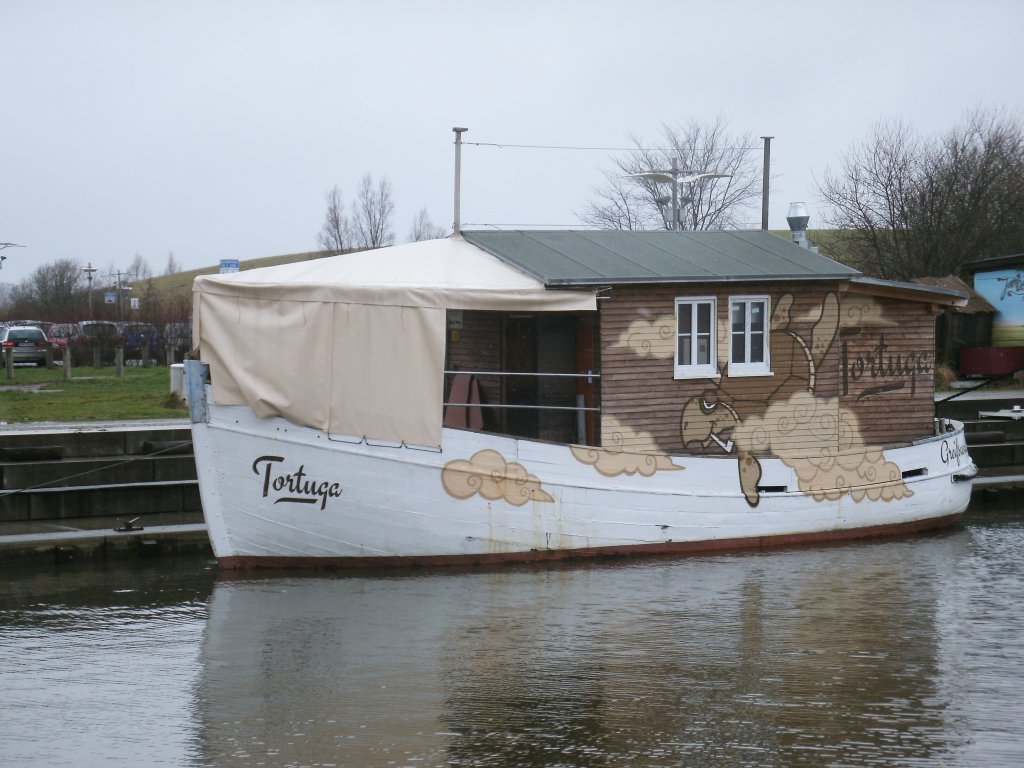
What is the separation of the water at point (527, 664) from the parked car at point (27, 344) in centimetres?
2877

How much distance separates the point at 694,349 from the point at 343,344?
4438mm

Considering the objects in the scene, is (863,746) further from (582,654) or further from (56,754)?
(56,754)

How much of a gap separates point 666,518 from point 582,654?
4214 mm

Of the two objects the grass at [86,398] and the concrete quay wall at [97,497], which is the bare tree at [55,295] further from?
the concrete quay wall at [97,497]

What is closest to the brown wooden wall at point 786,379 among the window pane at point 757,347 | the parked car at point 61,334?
the window pane at point 757,347

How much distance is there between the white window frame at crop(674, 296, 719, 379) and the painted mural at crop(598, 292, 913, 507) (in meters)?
0.07

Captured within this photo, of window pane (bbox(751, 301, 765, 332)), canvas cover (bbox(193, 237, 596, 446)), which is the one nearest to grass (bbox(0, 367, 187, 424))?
canvas cover (bbox(193, 237, 596, 446))

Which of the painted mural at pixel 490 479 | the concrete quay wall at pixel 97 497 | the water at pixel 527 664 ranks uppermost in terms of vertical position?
the painted mural at pixel 490 479

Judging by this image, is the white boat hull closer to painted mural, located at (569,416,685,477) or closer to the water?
painted mural, located at (569,416,685,477)

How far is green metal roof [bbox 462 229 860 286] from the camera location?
1437cm

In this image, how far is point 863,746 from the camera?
815cm

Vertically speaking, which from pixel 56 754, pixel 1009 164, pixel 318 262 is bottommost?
pixel 56 754

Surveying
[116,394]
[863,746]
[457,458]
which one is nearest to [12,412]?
[116,394]

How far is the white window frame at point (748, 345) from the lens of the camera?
15070mm
